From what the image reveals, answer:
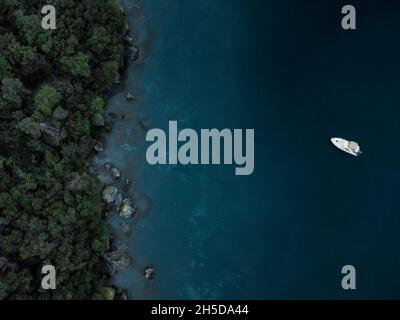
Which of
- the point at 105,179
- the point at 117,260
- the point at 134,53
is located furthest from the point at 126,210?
the point at 134,53

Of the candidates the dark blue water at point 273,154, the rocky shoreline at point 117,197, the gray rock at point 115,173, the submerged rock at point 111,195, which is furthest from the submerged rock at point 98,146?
the submerged rock at point 111,195

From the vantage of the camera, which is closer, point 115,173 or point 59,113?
point 59,113

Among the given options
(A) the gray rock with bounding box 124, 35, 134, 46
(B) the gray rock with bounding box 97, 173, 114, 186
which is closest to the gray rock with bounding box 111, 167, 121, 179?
(B) the gray rock with bounding box 97, 173, 114, 186

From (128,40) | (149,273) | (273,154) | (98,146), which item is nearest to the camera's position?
(149,273)

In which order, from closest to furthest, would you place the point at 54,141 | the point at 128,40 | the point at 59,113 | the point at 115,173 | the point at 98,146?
the point at 59,113 < the point at 54,141 < the point at 115,173 < the point at 98,146 < the point at 128,40

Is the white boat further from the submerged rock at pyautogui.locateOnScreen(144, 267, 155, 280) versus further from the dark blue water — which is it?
the submerged rock at pyautogui.locateOnScreen(144, 267, 155, 280)

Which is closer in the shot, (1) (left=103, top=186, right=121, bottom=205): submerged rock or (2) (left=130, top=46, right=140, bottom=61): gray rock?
(1) (left=103, top=186, right=121, bottom=205): submerged rock

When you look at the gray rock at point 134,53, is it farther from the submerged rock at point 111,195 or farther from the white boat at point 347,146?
the white boat at point 347,146

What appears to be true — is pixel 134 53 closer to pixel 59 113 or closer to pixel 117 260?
pixel 59 113
